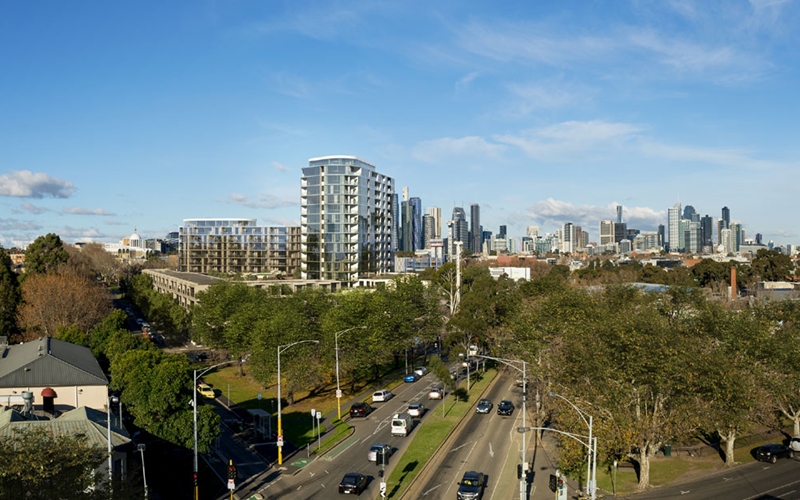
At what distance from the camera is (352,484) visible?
40.8m

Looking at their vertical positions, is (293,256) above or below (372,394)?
above

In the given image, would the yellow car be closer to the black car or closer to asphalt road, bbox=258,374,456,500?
the black car

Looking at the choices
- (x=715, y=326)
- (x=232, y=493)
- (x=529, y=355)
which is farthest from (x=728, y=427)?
(x=232, y=493)

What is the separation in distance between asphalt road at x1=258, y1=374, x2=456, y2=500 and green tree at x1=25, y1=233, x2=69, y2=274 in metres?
82.5

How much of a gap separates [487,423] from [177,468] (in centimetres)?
2886

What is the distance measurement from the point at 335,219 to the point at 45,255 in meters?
60.6

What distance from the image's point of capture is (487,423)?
60.0 m

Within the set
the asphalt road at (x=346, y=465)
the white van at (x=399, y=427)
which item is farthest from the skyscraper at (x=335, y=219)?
the white van at (x=399, y=427)

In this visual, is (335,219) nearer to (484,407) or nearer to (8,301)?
(8,301)

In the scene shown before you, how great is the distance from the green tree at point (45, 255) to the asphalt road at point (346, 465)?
82.5 meters

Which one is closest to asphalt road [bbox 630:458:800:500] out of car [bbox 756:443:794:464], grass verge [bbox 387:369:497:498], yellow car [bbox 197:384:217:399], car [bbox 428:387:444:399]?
car [bbox 756:443:794:464]

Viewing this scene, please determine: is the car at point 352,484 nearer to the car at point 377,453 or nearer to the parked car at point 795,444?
the car at point 377,453

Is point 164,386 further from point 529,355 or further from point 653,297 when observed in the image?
point 653,297

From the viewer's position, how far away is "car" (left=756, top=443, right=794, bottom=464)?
158 feet
